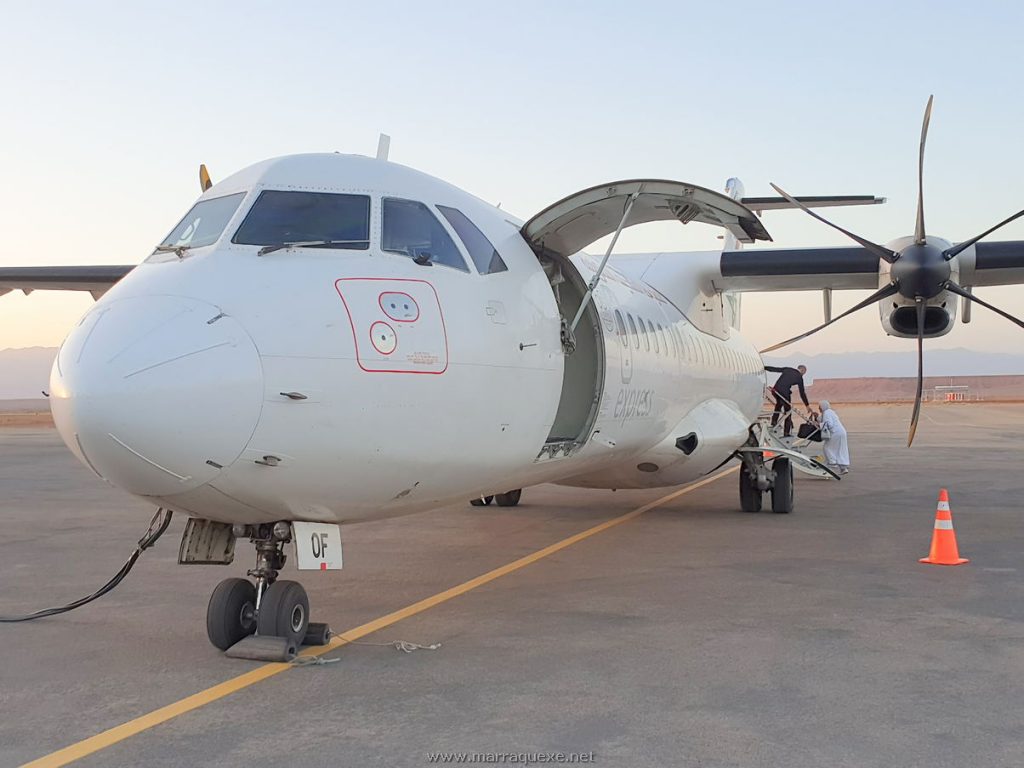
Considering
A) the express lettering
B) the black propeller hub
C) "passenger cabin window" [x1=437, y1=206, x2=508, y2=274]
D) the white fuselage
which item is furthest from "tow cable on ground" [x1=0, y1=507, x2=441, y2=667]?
the black propeller hub

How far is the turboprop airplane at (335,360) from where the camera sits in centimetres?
475

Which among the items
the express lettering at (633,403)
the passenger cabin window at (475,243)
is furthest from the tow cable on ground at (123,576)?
the express lettering at (633,403)

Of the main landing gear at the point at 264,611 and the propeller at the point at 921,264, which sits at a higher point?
the propeller at the point at 921,264

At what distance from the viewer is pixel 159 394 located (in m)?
4.59

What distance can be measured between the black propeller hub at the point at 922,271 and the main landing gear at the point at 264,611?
27.5ft

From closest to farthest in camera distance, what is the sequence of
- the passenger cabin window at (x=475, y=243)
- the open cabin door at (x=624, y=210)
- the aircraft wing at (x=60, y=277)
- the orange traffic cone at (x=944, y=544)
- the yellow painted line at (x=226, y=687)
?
the yellow painted line at (x=226, y=687)
the passenger cabin window at (x=475, y=243)
the open cabin door at (x=624, y=210)
the orange traffic cone at (x=944, y=544)
the aircraft wing at (x=60, y=277)

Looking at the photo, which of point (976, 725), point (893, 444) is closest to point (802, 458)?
point (976, 725)

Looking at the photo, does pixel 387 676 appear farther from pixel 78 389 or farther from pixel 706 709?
pixel 78 389

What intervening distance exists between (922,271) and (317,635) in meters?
8.54

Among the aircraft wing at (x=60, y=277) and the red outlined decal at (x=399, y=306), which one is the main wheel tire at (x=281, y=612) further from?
the aircraft wing at (x=60, y=277)

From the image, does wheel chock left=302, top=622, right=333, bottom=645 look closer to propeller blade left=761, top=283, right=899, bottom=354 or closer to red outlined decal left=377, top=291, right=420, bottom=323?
red outlined decal left=377, top=291, right=420, bottom=323

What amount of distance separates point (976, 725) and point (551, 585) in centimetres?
408

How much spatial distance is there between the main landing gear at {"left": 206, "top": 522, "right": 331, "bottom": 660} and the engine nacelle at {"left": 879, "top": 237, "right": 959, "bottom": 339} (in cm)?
868

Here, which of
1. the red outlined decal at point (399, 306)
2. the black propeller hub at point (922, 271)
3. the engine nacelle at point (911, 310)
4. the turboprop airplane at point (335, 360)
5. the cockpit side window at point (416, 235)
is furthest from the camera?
the engine nacelle at point (911, 310)
